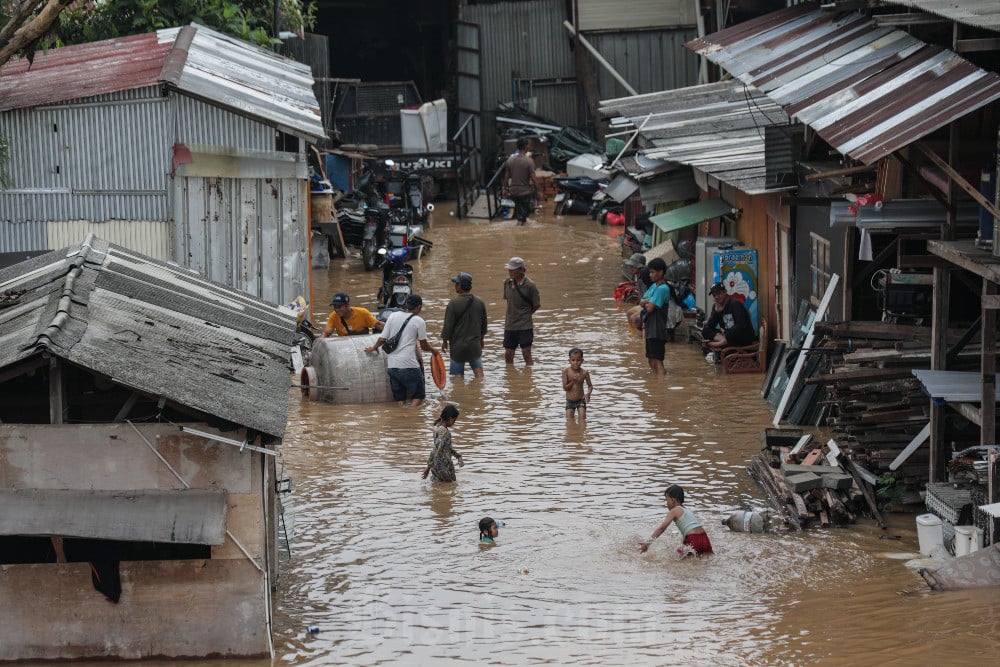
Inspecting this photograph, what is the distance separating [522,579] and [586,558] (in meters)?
0.66

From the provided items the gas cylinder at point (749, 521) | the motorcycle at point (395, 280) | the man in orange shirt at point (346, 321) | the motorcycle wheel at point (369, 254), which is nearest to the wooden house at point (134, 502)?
the gas cylinder at point (749, 521)

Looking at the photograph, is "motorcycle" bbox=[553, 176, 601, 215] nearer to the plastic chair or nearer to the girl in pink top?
the plastic chair

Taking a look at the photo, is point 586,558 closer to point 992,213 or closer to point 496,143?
point 992,213

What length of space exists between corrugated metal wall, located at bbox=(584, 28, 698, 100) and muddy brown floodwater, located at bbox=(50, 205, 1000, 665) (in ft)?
61.0

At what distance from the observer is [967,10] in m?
10.0

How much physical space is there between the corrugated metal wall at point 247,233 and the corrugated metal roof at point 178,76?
0.90m

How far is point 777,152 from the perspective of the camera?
589 inches

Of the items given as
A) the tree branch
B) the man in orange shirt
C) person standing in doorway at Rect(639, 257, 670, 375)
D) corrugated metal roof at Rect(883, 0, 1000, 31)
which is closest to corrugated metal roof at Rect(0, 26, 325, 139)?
the man in orange shirt

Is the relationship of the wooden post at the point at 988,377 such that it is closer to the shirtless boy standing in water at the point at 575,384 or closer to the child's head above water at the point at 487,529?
the child's head above water at the point at 487,529

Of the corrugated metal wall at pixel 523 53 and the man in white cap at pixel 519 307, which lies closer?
the man in white cap at pixel 519 307

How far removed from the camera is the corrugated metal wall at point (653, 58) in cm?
3444

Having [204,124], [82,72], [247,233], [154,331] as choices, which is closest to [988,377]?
[154,331]

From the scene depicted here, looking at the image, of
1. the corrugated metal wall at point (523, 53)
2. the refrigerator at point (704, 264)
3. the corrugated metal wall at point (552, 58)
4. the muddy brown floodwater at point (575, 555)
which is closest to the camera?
the muddy brown floodwater at point (575, 555)

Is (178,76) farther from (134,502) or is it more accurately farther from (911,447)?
(911,447)
